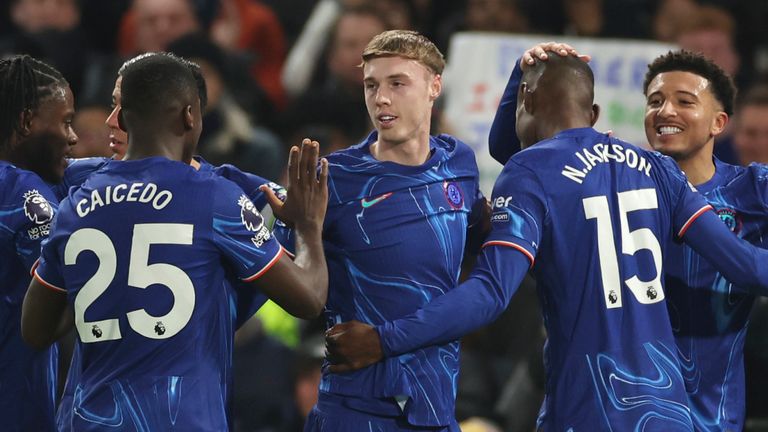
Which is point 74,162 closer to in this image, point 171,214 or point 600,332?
point 171,214

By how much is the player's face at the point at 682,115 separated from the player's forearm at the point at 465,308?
1.19 meters

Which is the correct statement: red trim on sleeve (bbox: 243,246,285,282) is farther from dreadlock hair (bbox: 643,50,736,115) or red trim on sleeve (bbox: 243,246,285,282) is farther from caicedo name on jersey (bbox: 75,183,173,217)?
dreadlock hair (bbox: 643,50,736,115)

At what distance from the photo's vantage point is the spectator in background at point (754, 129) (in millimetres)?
8953

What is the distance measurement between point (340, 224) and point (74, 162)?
1221 mm

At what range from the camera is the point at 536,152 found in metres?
5.22

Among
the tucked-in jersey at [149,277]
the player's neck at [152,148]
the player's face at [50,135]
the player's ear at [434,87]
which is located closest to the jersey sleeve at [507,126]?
the player's ear at [434,87]

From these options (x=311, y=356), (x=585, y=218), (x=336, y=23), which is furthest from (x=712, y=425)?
(x=336, y=23)

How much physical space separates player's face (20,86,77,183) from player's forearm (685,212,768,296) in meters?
2.59

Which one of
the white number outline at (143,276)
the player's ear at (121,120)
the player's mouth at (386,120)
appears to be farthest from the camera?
the player's mouth at (386,120)

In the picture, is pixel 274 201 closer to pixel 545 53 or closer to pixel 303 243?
pixel 303 243

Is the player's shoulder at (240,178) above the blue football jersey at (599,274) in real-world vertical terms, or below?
above

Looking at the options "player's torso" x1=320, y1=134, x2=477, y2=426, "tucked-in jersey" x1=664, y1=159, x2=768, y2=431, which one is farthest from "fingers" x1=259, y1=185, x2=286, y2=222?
"tucked-in jersey" x1=664, y1=159, x2=768, y2=431

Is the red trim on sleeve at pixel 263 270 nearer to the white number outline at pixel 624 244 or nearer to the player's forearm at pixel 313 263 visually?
the player's forearm at pixel 313 263

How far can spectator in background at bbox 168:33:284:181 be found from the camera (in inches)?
387
